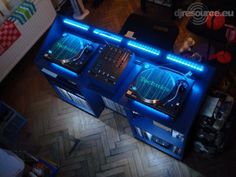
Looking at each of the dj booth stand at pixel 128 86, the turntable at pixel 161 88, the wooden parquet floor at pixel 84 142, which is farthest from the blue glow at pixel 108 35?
the wooden parquet floor at pixel 84 142

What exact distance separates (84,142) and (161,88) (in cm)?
112

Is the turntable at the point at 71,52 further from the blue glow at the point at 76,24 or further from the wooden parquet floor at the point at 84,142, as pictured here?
the wooden parquet floor at the point at 84,142

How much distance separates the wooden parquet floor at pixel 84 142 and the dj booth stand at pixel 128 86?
0.12 metres

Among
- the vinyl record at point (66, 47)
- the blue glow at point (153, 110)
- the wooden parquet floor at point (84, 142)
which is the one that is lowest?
the wooden parquet floor at point (84, 142)

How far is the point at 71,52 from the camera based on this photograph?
2.48m

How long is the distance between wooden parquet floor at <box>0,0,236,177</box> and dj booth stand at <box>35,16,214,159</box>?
0.12 m

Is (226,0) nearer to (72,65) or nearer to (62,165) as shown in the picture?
(72,65)

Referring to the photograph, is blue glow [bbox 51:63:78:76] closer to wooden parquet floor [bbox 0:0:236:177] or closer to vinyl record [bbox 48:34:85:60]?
vinyl record [bbox 48:34:85:60]

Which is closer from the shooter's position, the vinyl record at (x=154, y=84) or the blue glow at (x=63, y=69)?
the vinyl record at (x=154, y=84)

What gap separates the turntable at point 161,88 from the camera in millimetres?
2061

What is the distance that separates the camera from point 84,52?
2441 mm

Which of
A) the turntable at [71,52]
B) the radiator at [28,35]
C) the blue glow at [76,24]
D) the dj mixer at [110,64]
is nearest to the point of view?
the dj mixer at [110,64]

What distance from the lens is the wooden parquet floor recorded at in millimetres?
2592

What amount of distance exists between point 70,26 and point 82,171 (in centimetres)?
133
